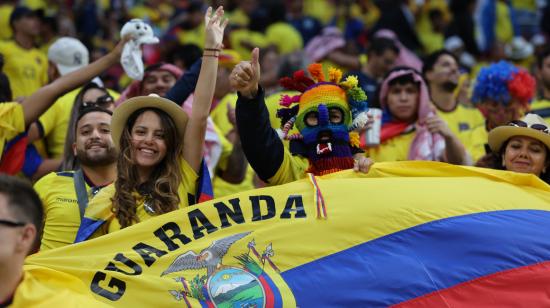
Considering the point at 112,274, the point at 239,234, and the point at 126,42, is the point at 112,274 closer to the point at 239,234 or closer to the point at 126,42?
the point at 239,234

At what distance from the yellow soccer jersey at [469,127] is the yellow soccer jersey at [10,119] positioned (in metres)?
3.16

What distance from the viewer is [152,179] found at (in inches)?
222

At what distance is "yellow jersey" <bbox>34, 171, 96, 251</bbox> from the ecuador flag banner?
898 millimetres

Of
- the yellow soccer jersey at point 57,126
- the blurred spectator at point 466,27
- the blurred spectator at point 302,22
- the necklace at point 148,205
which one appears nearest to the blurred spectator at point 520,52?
the blurred spectator at point 466,27

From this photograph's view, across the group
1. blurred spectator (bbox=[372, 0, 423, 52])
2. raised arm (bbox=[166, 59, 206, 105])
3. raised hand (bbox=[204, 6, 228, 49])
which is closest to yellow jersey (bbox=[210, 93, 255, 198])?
raised arm (bbox=[166, 59, 206, 105])

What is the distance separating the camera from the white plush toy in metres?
6.84

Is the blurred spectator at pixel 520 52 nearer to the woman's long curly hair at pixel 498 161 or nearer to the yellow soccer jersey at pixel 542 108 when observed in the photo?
the yellow soccer jersey at pixel 542 108

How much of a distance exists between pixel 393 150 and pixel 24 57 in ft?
14.2

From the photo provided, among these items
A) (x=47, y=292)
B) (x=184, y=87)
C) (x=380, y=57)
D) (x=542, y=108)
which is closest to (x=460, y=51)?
(x=380, y=57)

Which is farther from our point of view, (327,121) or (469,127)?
(469,127)

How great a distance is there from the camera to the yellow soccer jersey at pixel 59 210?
232 inches

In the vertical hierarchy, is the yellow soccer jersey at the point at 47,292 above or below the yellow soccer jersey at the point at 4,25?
below

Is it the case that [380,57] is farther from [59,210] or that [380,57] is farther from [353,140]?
[59,210]

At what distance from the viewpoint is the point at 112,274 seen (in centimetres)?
485
